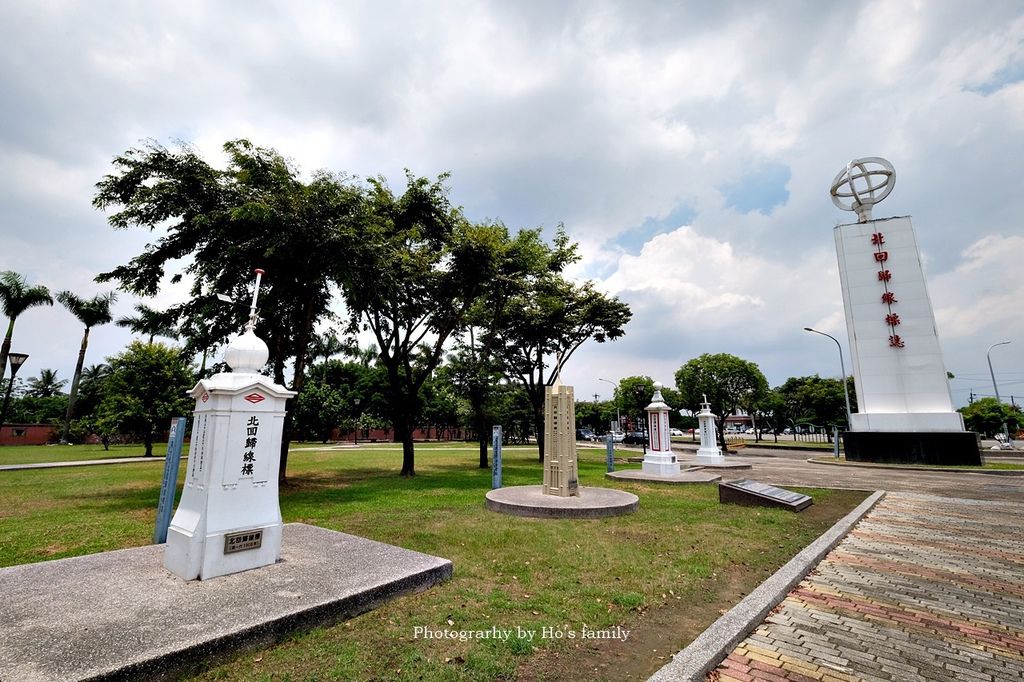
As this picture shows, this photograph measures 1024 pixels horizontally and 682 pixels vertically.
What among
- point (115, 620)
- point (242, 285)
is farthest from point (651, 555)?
point (242, 285)

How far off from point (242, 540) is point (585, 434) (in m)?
67.4

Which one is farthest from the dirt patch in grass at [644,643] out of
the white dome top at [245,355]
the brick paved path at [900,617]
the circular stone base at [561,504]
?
the white dome top at [245,355]

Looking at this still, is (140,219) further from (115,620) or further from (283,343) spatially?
(115,620)

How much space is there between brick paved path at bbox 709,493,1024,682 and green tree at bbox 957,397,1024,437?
5087 cm

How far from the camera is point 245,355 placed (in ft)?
18.9

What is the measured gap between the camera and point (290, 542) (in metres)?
6.52

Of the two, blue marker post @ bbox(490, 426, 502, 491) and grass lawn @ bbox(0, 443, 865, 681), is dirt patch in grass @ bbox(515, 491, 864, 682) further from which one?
blue marker post @ bbox(490, 426, 502, 491)

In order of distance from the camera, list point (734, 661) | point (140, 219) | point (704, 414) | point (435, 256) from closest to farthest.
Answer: point (734, 661), point (140, 219), point (435, 256), point (704, 414)

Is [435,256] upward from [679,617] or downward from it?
upward

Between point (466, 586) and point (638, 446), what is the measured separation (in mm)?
43684

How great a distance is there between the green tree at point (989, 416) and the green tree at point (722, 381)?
21.7 meters

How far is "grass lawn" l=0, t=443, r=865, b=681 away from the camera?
3609 mm

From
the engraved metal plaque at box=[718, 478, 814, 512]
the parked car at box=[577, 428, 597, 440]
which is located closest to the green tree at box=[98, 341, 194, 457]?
the engraved metal plaque at box=[718, 478, 814, 512]

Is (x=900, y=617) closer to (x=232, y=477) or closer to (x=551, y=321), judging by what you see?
(x=232, y=477)
